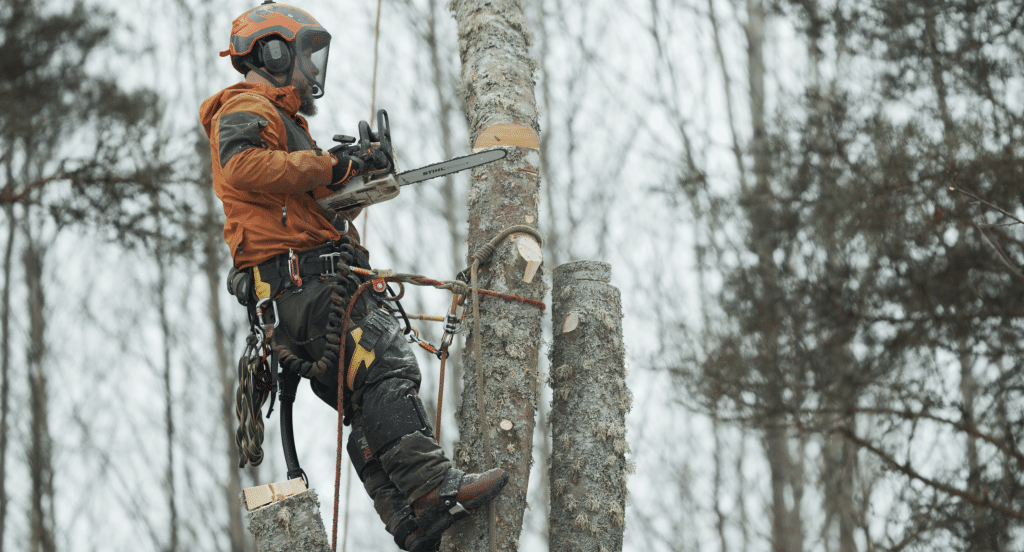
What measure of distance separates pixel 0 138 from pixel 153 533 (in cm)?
759

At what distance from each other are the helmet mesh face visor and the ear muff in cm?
4

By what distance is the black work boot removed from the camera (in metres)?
2.76

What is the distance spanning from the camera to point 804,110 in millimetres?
8883

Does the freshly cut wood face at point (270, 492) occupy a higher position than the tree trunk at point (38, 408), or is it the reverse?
the tree trunk at point (38, 408)

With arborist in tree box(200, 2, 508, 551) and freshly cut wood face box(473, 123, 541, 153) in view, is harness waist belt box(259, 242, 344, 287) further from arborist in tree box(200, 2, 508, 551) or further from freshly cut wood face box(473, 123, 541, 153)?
freshly cut wood face box(473, 123, 541, 153)

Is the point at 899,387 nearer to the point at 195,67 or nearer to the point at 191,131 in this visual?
the point at 191,131

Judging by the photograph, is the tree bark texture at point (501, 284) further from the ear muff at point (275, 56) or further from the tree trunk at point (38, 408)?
the tree trunk at point (38, 408)

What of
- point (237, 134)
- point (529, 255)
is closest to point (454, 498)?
point (529, 255)

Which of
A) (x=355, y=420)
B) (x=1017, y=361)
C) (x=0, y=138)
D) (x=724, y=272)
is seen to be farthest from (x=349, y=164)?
(x=724, y=272)

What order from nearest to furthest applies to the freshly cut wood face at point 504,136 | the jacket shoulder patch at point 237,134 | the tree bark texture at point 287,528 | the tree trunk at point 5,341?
the tree bark texture at point 287,528
the jacket shoulder patch at point 237,134
the freshly cut wood face at point 504,136
the tree trunk at point 5,341

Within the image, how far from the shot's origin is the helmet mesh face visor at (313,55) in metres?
3.31

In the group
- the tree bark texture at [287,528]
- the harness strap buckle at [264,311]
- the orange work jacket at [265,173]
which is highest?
the orange work jacket at [265,173]

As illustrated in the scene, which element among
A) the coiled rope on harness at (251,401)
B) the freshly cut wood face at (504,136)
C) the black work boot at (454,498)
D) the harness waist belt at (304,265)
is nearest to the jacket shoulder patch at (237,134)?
the harness waist belt at (304,265)

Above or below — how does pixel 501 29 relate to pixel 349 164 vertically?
above
